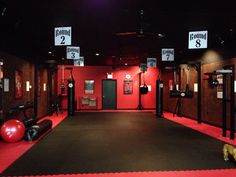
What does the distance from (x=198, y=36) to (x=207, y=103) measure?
3686mm

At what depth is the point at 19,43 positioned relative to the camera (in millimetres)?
7914

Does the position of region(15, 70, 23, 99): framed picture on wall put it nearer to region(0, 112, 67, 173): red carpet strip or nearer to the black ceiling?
the black ceiling

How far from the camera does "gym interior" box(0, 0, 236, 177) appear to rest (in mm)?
4559

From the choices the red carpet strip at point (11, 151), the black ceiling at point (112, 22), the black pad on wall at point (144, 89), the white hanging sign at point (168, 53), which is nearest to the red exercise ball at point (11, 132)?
the red carpet strip at point (11, 151)

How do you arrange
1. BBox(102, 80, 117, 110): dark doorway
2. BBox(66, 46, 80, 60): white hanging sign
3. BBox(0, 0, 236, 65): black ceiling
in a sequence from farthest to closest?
BBox(102, 80, 117, 110): dark doorway < BBox(66, 46, 80, 60): white hanging sign < BBox(0, 0, 236, 65): black ceiling

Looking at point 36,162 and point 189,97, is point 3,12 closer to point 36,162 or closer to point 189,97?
point 36,162

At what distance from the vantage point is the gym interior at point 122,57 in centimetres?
456

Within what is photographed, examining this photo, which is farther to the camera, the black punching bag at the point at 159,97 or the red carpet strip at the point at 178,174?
the black punching bag at the point at 159,97

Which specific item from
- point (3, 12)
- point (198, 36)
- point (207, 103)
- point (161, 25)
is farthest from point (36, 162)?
point (207, 103)

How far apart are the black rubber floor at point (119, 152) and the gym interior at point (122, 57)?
0.06 ft

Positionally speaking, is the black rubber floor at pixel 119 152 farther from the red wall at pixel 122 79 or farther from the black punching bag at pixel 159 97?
the red wall at pixel 122 79

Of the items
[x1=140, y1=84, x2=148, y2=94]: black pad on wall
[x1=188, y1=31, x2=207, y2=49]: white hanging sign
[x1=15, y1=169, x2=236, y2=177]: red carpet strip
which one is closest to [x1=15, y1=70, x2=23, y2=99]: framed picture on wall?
[x1=15, y1=169, x2=236, y2=177]: red carpet strip

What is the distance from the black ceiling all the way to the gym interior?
22 mm

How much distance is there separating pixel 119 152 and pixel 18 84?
14.8 feet
